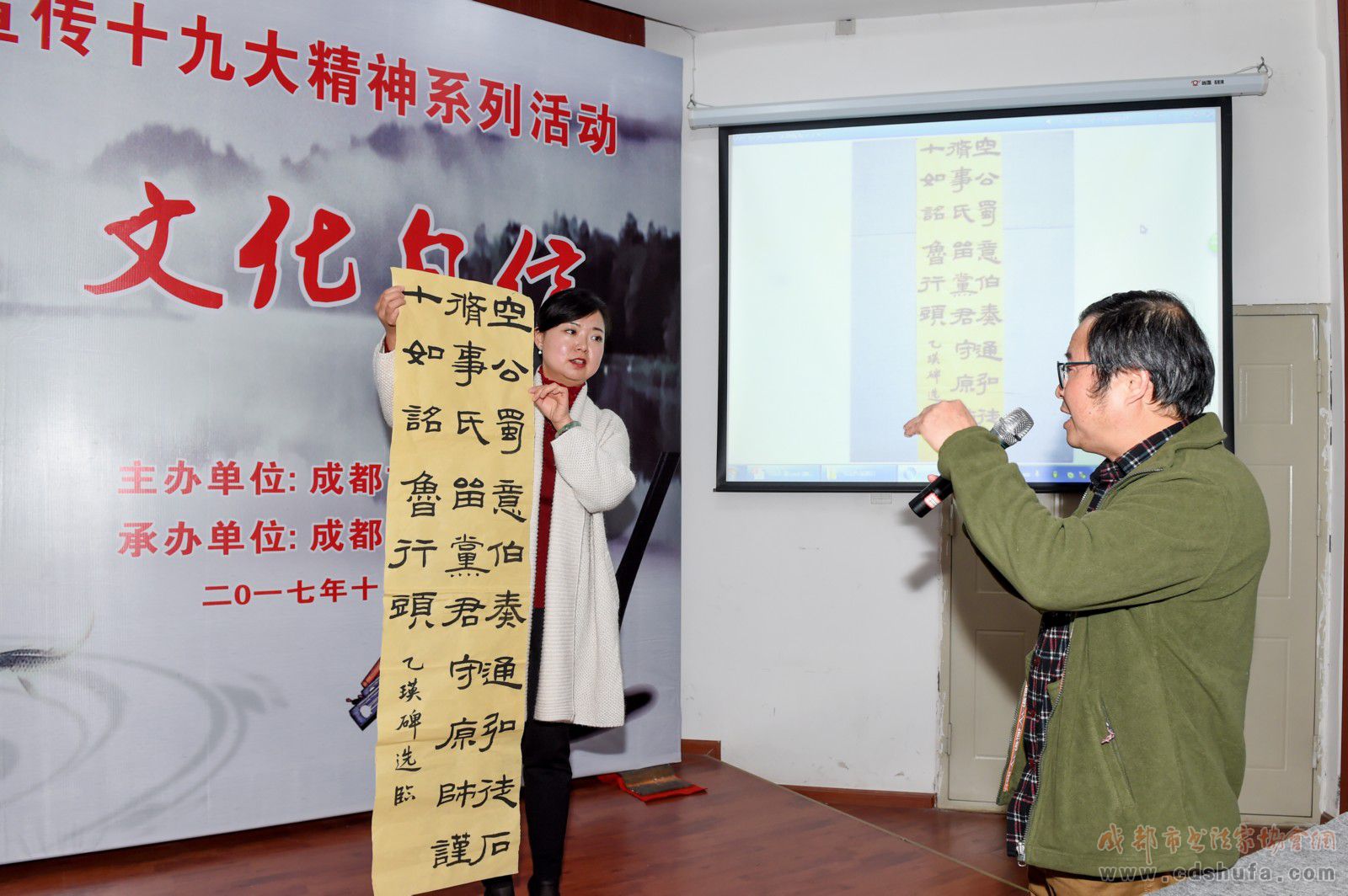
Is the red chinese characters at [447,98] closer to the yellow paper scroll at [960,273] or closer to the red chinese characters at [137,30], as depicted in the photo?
the red chinese characters at [137,30]

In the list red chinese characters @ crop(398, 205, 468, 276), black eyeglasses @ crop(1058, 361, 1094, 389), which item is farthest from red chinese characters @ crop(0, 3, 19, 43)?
black eyeglasses @ crop(1058, 361, 1094, 389)

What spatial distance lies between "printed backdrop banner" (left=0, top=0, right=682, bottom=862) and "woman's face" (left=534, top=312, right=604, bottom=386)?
34.1 inches

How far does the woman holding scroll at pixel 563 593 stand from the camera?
2076mm

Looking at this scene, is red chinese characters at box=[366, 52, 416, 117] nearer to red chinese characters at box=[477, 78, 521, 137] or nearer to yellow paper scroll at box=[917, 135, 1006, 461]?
red chinese characters at box=[477, 78, 521, 137]

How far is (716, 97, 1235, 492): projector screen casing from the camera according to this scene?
3111 millimetres

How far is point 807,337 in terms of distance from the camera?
3422 mm

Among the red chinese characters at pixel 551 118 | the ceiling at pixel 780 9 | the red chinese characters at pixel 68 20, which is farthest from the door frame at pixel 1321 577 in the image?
the red chinese characters at pixel 68 20

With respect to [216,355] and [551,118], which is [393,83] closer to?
[551,118]

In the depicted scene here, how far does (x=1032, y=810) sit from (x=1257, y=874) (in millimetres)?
564

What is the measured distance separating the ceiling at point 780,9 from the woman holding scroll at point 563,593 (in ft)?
5.68

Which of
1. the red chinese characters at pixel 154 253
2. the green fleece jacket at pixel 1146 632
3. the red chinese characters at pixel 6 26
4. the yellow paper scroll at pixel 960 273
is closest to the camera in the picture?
the green fleece jacket at pixel 1146 632

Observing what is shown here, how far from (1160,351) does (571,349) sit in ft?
4.26

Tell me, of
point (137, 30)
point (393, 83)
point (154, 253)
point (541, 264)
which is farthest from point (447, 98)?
point (154, 253)

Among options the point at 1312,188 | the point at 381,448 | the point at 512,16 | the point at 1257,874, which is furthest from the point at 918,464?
the point at 1257,874
